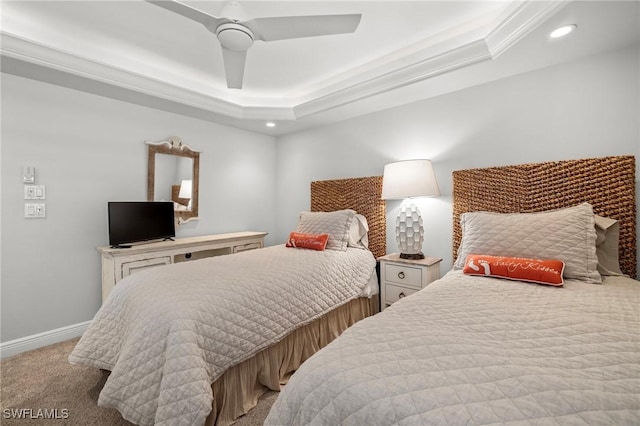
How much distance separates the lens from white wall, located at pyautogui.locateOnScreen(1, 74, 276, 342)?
89.8 inches

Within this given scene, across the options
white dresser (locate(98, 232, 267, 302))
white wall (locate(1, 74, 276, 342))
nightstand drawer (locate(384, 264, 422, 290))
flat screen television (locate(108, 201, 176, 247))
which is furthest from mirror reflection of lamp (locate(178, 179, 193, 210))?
nightstand drawer (locate(384, 264, 422, 290))

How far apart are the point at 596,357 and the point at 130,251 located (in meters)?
3.01

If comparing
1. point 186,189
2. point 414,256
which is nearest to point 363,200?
point 414,256

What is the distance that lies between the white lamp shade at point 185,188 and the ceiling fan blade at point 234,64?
1.54m

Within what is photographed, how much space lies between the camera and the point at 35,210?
7.80 feet

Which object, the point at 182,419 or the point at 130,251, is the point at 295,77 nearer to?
the point at 130,251

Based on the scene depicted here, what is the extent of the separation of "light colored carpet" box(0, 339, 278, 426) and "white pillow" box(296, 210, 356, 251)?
1401 millimetres

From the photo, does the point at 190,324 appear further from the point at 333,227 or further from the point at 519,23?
the point at 519,23

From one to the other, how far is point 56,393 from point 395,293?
97.5 inches

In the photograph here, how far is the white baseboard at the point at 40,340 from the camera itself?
87.7 inches

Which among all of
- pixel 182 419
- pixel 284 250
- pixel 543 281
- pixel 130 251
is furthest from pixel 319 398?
pixel 130 251

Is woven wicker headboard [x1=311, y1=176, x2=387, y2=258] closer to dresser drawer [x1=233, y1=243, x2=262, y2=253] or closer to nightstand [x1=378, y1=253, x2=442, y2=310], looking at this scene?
nightstand [x1=378, y1=253, x2=442, y2=310]

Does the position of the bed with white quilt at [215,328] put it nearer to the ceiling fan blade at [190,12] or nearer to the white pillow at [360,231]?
the white pillow at [360,231]

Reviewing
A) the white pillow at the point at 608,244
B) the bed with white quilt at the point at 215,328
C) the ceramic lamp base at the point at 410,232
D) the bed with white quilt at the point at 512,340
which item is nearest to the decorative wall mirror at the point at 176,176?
the bed with white quilt at the point at 215,328
